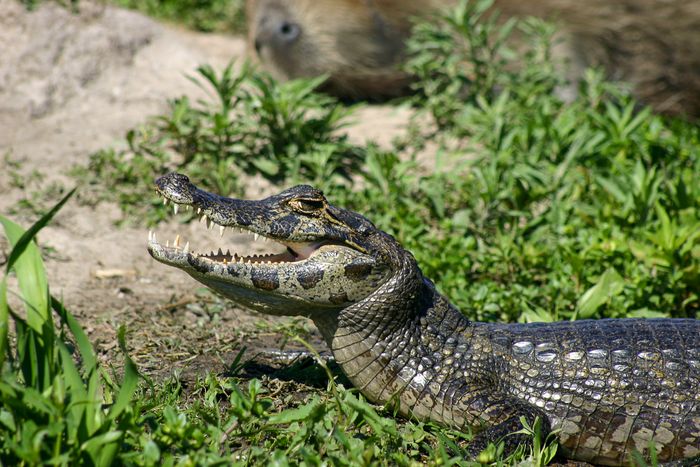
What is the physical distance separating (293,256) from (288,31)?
4.77 metres

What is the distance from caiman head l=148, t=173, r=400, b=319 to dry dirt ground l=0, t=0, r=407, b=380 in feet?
2.03

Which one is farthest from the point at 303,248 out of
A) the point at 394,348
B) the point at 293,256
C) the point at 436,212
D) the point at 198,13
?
the point at 198,13

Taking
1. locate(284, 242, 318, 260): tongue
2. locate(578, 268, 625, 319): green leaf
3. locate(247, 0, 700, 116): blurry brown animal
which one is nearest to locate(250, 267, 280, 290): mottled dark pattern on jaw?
locate(284, 242, 318, 260): tongue

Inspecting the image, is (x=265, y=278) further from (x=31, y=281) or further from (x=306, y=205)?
(x=31, y=281)

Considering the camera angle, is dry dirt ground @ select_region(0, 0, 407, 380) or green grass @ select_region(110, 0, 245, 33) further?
green grass @ select_region(110, 0, 245, 33)

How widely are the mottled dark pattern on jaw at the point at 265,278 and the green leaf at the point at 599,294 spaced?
177 cm

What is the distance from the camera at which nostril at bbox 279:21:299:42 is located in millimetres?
7977

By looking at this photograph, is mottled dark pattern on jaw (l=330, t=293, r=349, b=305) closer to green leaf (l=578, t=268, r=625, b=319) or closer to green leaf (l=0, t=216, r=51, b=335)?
green leaf (l=0, t=216, r=51, b=335)

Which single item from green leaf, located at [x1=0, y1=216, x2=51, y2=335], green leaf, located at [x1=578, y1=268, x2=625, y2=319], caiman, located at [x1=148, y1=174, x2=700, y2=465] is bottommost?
green leaf, located at [x1=578, y1=268, x2=625, y2=319]

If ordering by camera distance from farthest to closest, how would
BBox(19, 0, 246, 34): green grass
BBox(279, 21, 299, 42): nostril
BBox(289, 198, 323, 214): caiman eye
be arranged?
BBox(19, 0, 246, 34): green grass → BBox(279, 21, 299, 42): nostril → BBox(289, 198, 323, 214): caiman eye

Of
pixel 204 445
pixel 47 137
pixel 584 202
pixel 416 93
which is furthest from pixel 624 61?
pixel 204 445

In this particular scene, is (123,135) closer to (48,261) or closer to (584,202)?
(48,261)

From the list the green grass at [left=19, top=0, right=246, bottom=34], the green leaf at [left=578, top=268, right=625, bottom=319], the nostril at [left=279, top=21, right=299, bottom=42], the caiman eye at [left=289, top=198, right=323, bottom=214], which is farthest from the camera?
the green grass at [left=19, top=0, right=246, bottom=34]

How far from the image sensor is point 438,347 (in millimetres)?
3617
